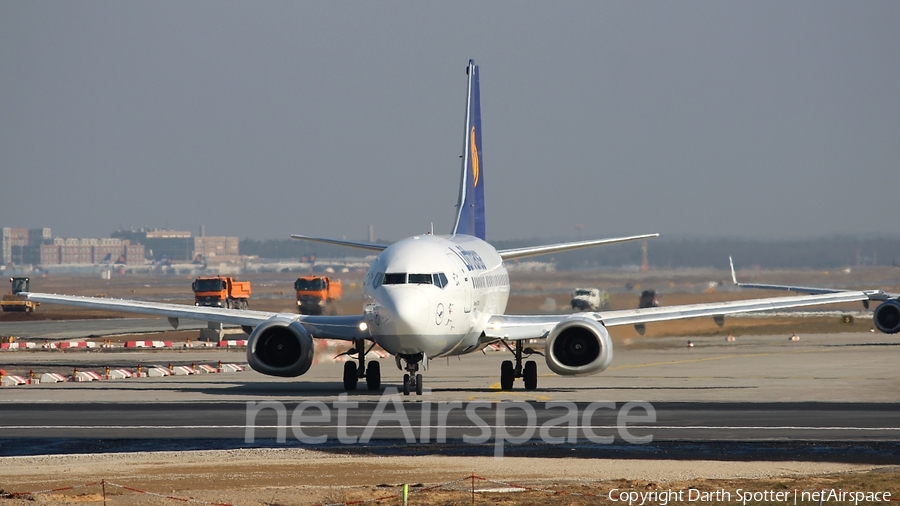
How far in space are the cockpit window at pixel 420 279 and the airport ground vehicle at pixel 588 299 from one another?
3978 centimetres

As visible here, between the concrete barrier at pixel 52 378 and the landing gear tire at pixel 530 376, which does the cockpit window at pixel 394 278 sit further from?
the concrete barrier at pixel 52 378

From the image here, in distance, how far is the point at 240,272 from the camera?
185875 mm

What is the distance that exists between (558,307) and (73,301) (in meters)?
37.8

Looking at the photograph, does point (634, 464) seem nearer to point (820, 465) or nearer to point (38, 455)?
point (820, 465)

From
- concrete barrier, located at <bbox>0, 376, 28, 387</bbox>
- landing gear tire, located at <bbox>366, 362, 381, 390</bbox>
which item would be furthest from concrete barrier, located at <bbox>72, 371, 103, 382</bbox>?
landing gear tire, located at <bbox>366, 362, 381, 390</bbox>

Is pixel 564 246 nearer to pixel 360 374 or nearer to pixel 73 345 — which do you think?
pixel 360 374

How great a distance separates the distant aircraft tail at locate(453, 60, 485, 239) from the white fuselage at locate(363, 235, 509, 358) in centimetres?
970

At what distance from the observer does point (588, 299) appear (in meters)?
74.9

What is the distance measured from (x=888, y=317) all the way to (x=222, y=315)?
34707mm

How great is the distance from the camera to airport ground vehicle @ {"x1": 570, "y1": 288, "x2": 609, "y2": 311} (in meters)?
73.0

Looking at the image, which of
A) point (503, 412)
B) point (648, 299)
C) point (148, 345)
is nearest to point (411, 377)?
point (503, 412)

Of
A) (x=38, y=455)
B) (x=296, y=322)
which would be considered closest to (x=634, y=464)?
(x=38, y=455)

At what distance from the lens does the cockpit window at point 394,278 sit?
32.0 metres

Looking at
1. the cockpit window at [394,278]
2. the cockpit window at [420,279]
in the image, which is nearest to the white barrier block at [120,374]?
the cockpit window at [394,278]
